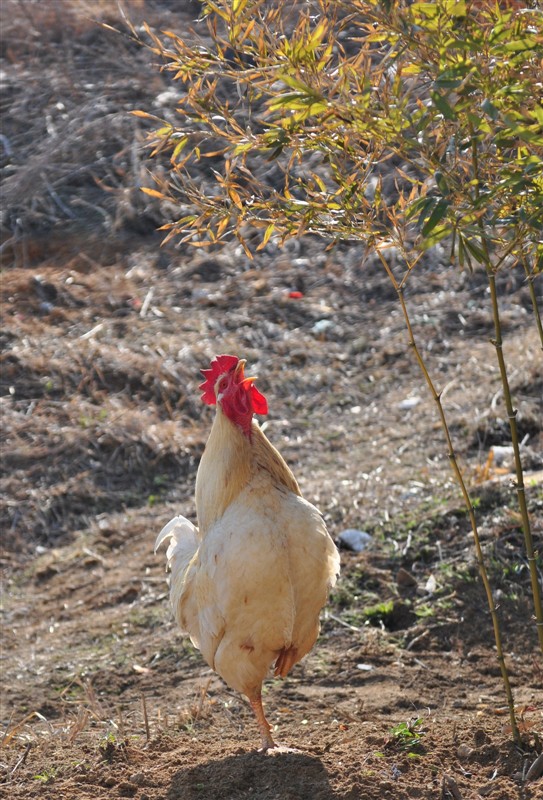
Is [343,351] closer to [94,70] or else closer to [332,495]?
[332,495]

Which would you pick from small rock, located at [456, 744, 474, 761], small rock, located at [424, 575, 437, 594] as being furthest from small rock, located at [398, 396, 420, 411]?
small rock, located at [456, 744, 474, 761]

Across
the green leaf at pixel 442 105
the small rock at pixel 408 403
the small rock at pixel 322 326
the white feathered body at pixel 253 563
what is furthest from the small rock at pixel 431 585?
the small rock at pixel 322 326

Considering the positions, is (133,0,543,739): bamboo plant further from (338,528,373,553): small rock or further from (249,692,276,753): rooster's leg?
(338,528,373,553): small rock

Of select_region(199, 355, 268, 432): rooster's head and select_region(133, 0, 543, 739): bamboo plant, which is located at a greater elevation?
select_region(133, 0, 543, 739): bamboo plant

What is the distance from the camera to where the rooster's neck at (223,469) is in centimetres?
396

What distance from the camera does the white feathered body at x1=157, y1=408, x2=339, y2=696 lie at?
367 centimetres

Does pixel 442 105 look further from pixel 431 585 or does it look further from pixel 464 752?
pixel 431 585

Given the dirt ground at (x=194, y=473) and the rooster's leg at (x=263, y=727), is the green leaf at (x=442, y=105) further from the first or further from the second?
the rooster's leg at (x=263, y=727)

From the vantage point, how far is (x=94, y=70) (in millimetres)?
13719

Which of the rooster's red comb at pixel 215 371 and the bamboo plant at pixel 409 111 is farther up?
the bamboo plant at pixel 409 111

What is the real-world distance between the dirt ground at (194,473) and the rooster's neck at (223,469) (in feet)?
3.32

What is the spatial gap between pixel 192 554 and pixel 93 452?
163 inches

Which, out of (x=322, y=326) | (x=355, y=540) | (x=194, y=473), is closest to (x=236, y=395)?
(x=355, y=540)

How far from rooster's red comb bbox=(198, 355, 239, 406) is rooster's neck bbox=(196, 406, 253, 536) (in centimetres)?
17
